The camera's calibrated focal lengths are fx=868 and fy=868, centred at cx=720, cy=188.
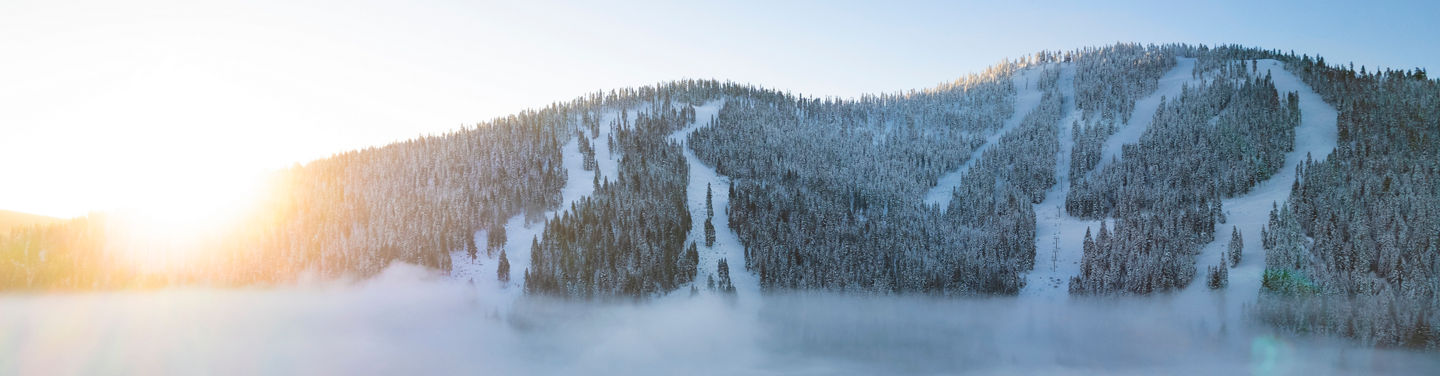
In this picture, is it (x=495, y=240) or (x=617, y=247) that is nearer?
(x=617, y=247)

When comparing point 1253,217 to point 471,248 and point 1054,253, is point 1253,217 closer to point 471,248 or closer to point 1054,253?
point 1054,253

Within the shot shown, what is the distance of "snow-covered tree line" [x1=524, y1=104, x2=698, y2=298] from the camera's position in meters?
156

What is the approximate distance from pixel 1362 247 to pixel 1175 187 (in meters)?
43.2

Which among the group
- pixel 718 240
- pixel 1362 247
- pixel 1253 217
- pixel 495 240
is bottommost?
pixel 495 240

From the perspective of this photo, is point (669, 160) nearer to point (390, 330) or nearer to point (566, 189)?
point (566, 189)

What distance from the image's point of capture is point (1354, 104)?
176500 millimetres

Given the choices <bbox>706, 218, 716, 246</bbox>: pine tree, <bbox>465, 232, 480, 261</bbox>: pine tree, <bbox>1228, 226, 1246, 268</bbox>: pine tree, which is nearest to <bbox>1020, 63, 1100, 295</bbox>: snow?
<bbox>1228, 226, 1246, 268</bbox>: pine tree

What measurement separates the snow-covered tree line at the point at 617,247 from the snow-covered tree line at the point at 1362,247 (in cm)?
9532

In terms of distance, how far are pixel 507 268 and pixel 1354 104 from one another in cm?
17156

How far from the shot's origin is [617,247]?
159 meters

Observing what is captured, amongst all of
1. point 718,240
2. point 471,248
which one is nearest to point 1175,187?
point 718,240

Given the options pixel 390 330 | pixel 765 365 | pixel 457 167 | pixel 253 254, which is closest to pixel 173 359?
pixel 253 254

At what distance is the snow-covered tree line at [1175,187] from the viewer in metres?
150

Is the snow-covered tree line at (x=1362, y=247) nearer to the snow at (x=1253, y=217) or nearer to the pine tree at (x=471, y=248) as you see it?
the snow at (x=1253, y=217)
